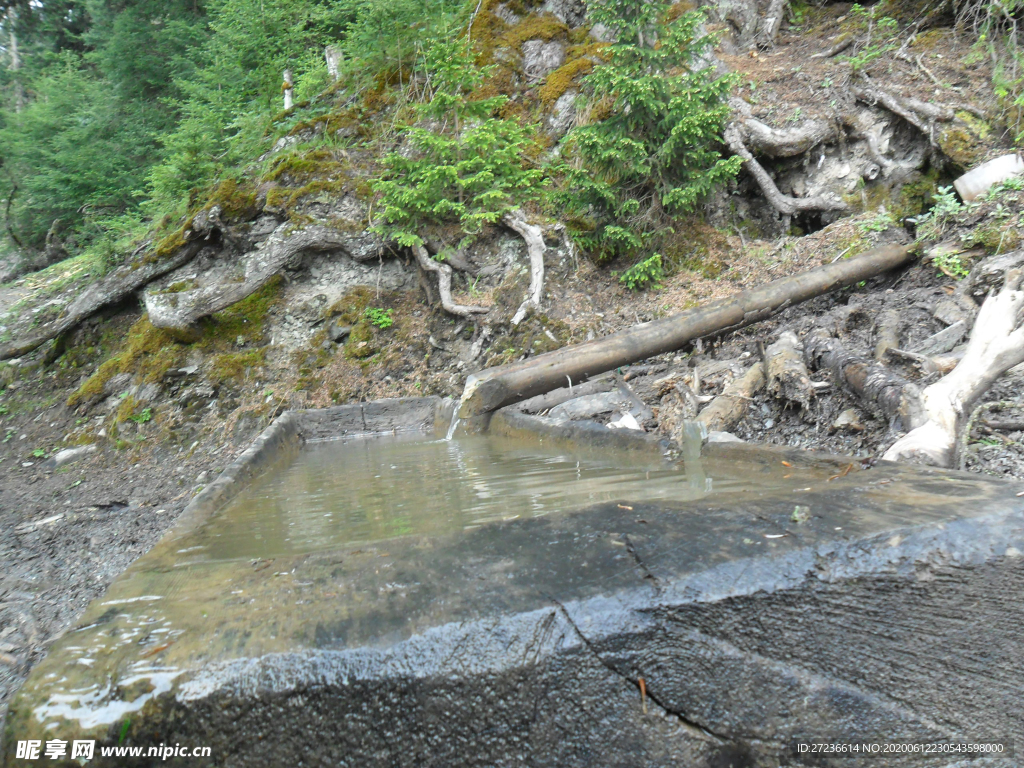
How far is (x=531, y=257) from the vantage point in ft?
27.1

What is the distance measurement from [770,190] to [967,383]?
19.7 feet

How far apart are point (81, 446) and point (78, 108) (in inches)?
461

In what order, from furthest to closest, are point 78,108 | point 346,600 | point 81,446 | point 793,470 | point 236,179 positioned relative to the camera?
1. point 78,108
2. point 236,179
3. point 81,446
4. point 793,470
5. point 346,600

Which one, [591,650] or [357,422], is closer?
[591,650]

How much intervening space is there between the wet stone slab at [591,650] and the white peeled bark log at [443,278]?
6857 millimetres

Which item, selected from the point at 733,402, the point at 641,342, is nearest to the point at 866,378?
the point at 733,402

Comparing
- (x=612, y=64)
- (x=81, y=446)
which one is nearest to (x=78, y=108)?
(x=81, y=446)

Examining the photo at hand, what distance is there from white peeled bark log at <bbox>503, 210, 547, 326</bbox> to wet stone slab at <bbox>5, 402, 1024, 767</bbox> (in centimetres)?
629

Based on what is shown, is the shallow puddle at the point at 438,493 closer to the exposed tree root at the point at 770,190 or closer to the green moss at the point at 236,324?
the green moss at the point at 236,324

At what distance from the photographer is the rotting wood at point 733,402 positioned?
424 centimetres

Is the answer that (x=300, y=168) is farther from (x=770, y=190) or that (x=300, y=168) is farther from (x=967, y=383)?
(x=967, y=383)

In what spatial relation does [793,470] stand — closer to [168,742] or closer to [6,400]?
[168,742]

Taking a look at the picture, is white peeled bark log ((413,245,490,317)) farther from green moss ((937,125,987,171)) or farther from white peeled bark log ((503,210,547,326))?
green moss ((937,125,987,171))

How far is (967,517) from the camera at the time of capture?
152cm
